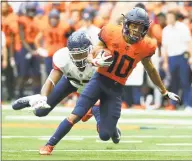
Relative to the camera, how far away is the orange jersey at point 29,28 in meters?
17.9

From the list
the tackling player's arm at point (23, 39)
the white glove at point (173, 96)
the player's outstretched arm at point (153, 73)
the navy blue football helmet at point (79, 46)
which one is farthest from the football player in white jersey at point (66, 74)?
the tackling player's arm at point (23, 39)

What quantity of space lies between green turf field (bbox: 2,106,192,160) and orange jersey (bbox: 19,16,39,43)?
254 centimetres

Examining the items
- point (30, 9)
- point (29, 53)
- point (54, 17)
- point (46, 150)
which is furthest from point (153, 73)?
point (30, 9)

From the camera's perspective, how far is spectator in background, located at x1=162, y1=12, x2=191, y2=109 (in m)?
15.9

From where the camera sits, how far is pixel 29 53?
17.7 metres

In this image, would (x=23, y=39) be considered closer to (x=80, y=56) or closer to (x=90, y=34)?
(x=90, y=34)

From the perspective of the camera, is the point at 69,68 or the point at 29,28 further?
the point at 29,28

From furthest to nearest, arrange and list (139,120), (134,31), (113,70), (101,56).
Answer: (139,120), (113,70), (134,31), (101,56)

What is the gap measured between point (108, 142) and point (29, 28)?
7.26 meters

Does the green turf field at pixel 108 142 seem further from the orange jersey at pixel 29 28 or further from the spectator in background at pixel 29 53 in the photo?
the orange jersey at pixel 29 28

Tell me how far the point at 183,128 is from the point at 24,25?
5.90 meters

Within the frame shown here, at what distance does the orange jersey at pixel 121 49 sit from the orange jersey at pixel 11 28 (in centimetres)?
801

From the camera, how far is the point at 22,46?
1783 cm

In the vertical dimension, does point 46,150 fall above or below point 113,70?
below
